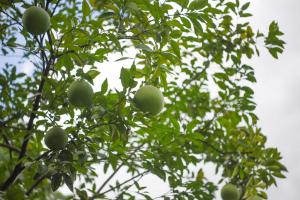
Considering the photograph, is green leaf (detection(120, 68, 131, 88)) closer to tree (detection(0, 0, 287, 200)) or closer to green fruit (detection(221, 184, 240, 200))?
tree (detection(0, 0, 287, 200))

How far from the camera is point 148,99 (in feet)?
6.14

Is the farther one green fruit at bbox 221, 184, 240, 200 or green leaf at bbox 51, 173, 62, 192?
green fruit at bbox 221, 184, 240, 200

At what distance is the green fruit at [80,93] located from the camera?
74.5 inches

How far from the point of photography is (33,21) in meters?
1.94

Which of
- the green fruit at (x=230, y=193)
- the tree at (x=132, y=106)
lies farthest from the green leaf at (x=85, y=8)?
the green fruit at (x=230, y=193)

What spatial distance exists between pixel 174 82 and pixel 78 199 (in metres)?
1.55

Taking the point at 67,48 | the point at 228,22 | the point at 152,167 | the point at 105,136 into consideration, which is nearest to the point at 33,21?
the point at 67,48

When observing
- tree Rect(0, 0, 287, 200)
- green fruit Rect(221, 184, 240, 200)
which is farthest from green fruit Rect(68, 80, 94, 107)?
green fruit Rect(221, 184, 240, 200)

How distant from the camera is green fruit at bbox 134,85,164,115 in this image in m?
1.88

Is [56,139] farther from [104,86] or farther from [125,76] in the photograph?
[125,76]

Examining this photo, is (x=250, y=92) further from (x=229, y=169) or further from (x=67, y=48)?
(x=67, y=48)

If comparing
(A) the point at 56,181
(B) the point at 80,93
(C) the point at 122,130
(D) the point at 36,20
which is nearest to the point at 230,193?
(C) the point at 122,130

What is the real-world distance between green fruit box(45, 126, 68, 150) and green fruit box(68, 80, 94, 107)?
0.66 feet

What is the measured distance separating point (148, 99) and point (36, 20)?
71 cm
